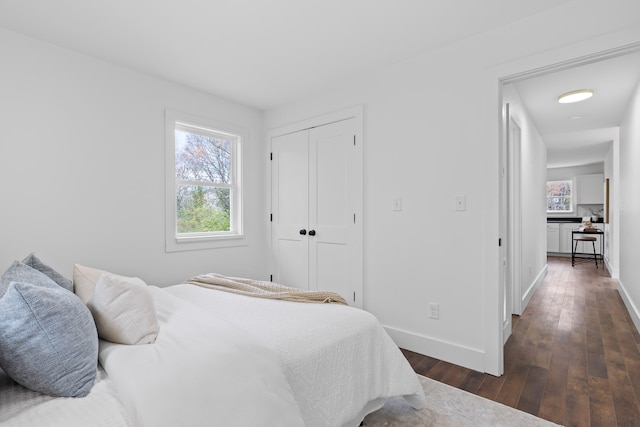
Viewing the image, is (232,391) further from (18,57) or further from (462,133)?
(18,57)

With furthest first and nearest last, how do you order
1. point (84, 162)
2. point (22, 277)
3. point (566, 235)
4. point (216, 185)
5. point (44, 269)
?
1. point (566, 235)
2. point (216, 185)
3. point (84, 162)
4. point (44, 269)
5. point (22, 277)

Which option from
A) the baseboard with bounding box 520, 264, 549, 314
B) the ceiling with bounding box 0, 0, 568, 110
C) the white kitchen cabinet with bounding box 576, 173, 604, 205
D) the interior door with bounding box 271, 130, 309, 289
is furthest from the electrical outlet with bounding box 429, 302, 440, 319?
the white kitchen cabinet with bounding box 576, 173, 604, 205

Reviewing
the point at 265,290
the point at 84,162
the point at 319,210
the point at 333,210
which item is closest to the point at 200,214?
the point at 84,162

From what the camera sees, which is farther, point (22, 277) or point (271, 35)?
point (271, 35)

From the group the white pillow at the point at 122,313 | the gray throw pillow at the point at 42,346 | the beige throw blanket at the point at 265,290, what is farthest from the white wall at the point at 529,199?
the gray throw pillow at the point at 42,346

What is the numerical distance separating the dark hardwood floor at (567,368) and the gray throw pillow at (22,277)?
2294mm

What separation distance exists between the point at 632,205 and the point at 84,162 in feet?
17.1

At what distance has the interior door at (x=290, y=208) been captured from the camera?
11.8 feet

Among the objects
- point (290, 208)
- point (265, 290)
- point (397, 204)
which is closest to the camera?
point (265, 290)

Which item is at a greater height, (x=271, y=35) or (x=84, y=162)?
(x=271, y=35)

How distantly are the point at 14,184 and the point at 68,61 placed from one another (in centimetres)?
104

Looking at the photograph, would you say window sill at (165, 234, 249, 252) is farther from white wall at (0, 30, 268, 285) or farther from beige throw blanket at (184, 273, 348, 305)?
beige throw blanket at (184, 273, 348, 305)

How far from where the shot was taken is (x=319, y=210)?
3447 millimetres

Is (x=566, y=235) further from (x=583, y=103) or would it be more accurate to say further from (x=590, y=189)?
(x=583, y=103)
